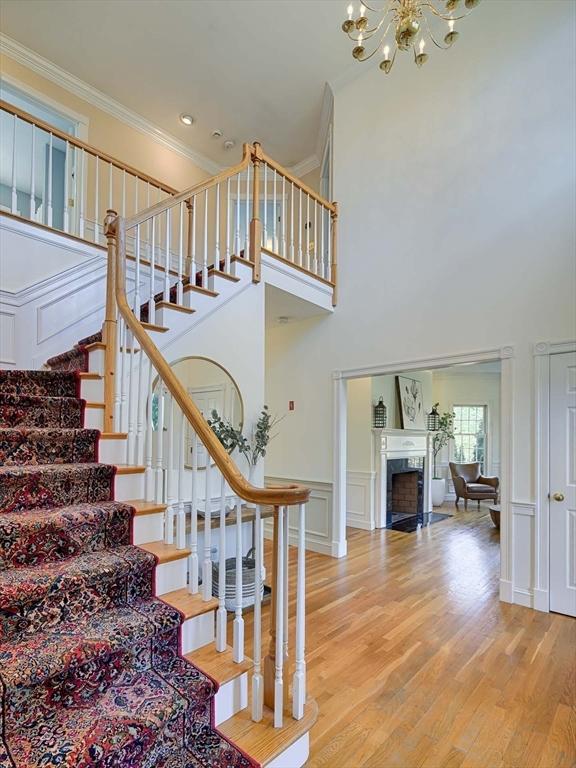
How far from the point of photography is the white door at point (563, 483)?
333 cm

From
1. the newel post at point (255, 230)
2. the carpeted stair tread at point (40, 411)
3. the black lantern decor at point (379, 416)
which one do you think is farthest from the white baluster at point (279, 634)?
the black lantern decor at point (379, 416)

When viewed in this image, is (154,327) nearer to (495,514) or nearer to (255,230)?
(255,230)

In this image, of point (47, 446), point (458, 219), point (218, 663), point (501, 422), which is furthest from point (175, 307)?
point (501, 422)

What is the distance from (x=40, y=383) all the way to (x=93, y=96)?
4755 mm

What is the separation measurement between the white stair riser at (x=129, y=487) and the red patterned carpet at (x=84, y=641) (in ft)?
0.12

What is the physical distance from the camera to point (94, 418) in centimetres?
251

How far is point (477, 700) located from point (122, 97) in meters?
7.24

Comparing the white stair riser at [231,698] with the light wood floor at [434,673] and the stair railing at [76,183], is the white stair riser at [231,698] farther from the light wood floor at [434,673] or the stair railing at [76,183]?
the stair railing at [76,183]

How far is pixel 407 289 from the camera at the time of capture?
450cm

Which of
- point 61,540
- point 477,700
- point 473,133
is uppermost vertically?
point 473,133

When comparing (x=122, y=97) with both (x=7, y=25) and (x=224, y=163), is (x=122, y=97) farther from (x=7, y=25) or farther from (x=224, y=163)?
(x=224, y=163)

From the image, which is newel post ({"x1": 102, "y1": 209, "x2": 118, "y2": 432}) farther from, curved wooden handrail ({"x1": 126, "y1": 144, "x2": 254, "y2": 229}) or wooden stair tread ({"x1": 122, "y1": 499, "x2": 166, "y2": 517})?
wooden stair tread ({"x1": 122, "y1": 499, "x2": 166, "y2": 517})

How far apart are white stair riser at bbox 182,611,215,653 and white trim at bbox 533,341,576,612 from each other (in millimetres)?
2969

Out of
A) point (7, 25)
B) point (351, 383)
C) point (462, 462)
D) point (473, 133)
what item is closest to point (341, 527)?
point (351, 383)
